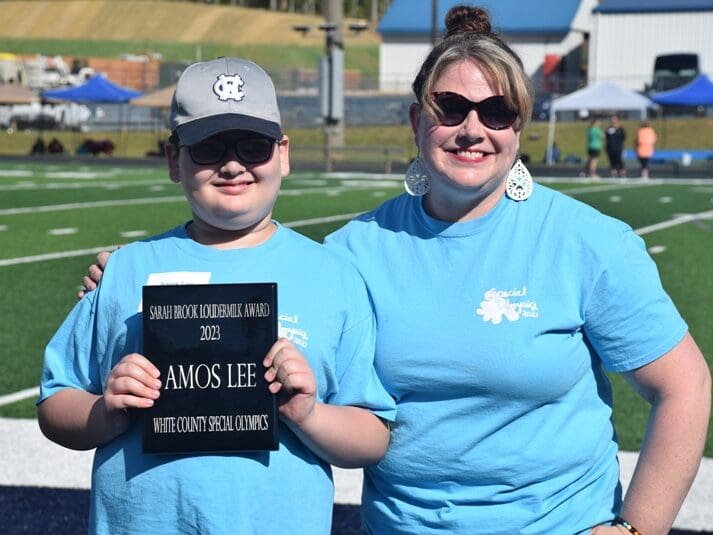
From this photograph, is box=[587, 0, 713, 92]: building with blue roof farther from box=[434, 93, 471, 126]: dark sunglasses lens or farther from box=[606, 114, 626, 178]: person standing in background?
box=[434, 93, 471, 126]: dark sunglasses lens

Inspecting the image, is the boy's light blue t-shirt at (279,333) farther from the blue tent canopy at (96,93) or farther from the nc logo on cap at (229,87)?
the blue tent canopy at (96,93)

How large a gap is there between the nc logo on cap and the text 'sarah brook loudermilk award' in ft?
1.47

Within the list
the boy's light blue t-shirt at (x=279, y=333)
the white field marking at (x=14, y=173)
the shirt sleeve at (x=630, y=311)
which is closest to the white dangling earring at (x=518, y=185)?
the shirt sleeve at (x=630, y=311)

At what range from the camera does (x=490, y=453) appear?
310 cm

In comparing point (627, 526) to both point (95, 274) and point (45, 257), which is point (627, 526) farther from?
point (45, 257)

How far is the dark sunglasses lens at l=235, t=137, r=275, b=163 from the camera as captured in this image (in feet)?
9.61

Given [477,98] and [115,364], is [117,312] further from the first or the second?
[477,98]

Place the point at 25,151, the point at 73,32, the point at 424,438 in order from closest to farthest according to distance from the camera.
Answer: the point at 424,438 < the point at 25,151 < the point at 73,32

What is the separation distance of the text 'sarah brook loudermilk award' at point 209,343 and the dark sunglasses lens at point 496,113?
2.30ft

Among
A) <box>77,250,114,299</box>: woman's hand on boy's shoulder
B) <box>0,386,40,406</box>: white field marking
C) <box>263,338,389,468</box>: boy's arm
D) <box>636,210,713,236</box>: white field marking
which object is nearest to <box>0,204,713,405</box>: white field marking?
<box>636,210,713,236</box>: white field marking

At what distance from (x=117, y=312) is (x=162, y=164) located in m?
38.1

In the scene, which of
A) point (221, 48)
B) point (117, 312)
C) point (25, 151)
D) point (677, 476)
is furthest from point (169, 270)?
point (221, 48)

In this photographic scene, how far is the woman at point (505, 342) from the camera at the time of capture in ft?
10.1

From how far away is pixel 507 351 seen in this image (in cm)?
307
